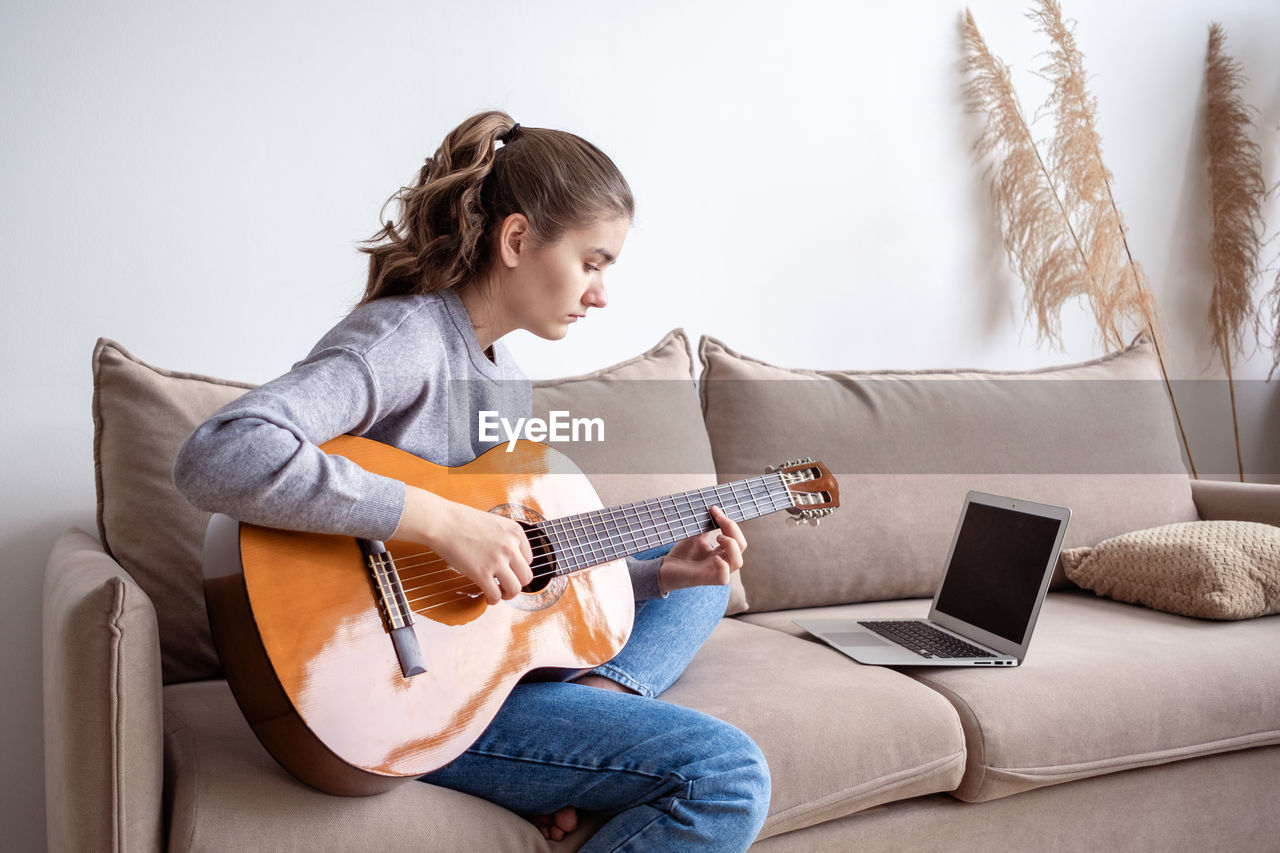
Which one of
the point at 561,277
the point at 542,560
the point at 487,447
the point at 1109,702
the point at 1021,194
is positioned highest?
the point at 1021,194

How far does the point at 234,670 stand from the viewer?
3.08 feet

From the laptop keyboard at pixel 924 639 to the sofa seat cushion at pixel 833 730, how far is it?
0.12m

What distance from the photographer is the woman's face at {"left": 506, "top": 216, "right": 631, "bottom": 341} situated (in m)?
1.25

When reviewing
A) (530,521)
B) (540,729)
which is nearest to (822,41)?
(530,521)

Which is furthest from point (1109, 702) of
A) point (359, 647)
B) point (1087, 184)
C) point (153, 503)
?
point (1087, 184)

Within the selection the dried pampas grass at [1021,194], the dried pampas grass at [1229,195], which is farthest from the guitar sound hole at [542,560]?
the dried pampas grass at [1229,195]

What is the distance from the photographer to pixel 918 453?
1.91m

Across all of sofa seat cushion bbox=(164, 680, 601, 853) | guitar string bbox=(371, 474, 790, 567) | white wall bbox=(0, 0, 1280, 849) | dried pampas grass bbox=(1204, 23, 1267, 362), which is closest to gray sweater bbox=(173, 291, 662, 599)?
guitar string bbox=(371, 474, 790, 567)

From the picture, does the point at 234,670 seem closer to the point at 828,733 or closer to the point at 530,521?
the point at 530,521

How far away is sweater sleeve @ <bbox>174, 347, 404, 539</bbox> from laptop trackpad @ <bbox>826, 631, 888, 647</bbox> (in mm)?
838

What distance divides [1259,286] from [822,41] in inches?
66.8

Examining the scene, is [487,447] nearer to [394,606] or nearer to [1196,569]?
[394,606]

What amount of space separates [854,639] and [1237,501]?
43.8 inches
